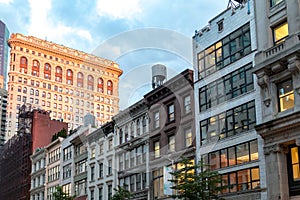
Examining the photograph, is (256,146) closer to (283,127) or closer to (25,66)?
(283,127)

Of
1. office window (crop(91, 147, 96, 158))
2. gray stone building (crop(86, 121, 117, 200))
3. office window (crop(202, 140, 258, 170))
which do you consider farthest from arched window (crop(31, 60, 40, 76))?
office window (crop(202, 140, 258, 170))

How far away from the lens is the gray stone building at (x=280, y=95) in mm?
32094

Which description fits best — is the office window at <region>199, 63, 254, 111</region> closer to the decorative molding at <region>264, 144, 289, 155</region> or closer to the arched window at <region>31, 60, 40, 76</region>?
the decorative molding at <region>264, 144, 289, 155</region>

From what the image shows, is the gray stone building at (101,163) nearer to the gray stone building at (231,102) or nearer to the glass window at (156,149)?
the glass window at (156,149)

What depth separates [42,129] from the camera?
88.7 meters

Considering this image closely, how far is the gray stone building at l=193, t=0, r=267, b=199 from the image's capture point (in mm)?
35875

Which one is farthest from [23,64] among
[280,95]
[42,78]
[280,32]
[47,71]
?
[280,95]

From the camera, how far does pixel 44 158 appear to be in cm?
8000

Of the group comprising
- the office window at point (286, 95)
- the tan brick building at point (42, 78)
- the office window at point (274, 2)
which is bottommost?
the office window at point (286, 95)

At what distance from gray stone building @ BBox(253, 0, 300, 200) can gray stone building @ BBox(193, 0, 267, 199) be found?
1.23 metres

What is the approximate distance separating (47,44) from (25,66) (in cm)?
1189

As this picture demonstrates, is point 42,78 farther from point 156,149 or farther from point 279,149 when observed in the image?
point 279,149

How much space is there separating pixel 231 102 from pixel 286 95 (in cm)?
615

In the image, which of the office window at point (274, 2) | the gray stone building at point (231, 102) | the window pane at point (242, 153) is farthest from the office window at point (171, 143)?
the office window at point (274, 2)
